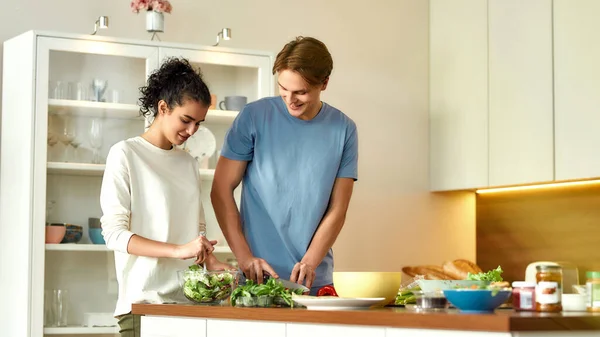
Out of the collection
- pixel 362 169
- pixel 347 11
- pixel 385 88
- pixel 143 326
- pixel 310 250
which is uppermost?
pixel 347 11

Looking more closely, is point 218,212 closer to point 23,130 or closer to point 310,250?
point 310,250

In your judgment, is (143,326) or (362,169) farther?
(362,169)

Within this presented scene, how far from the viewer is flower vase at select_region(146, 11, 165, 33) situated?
4211 millimetres

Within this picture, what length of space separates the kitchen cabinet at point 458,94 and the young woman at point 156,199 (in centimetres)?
234

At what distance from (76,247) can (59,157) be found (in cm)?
39

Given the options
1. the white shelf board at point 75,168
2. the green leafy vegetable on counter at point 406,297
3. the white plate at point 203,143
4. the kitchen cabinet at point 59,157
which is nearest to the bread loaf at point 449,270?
the kitchen cabinet at point 59,157

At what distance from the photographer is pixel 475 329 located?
149 cm

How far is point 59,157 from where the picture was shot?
3914mm

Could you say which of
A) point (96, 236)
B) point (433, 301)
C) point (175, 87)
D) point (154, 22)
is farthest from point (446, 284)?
point (154, 22)

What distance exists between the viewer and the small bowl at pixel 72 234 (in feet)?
12.9

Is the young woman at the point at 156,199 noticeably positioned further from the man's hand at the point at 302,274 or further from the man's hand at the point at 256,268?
the man's hand at the point at 302,274

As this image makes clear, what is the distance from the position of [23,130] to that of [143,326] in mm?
1785

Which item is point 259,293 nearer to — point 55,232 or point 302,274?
point 302,274

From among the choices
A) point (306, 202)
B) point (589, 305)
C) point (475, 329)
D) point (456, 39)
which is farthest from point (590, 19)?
point (475, 329)
